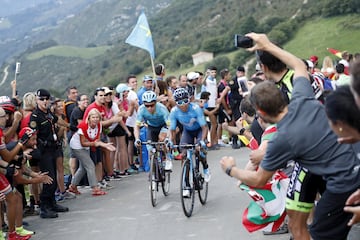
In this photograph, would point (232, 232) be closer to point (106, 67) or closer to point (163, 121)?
point (163, 121)

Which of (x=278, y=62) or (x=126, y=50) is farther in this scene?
(x=126, y=50)

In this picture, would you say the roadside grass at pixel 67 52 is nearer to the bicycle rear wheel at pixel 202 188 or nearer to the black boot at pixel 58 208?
the black boot at pixel 58 208

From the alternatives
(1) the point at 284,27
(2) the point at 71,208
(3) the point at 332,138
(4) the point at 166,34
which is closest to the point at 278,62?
(3) the point at 332,138

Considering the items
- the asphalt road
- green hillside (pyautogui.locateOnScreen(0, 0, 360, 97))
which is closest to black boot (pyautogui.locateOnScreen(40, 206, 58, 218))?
the asphalt road

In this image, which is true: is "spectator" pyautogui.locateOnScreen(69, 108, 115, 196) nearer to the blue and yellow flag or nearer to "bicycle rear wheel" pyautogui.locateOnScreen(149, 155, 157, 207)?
"bicycle rear wheel" pyautogui.locateOnScreen(149, 155, 157, 207)

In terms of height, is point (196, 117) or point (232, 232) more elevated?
point (196, 117)

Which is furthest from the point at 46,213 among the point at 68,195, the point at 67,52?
the point at 67,52

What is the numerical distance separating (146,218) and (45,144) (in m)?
2.28

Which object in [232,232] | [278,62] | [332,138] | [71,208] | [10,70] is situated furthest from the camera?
[10,70]

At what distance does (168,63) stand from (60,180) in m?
79.4

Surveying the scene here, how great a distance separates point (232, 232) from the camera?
307 inches

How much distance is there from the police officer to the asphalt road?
10.3 inches

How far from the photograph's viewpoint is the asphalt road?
807 centimetres

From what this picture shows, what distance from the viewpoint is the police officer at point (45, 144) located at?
9.70 metres
